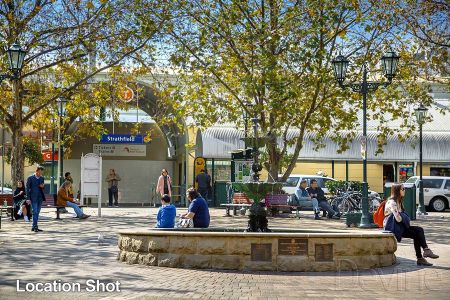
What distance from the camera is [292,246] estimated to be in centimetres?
1280

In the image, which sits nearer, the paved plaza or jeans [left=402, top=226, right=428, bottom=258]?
the paved plaza

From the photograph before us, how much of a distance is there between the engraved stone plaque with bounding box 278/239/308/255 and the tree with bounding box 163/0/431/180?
472 inches

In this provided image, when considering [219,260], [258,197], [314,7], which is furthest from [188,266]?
[314,7]

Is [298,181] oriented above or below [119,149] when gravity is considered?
below

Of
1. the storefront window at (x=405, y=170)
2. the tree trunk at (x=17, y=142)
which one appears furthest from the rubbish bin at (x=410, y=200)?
the storefront window at (x=405, y=170)

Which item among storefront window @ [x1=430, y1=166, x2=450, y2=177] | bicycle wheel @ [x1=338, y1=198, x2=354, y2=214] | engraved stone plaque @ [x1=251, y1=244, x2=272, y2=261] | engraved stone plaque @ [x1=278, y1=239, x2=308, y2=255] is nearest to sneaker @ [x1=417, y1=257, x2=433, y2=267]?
engraved stone plaque @ [x1=278, y1=239, x2=308, y2=255]

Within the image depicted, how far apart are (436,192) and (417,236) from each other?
23.6 m

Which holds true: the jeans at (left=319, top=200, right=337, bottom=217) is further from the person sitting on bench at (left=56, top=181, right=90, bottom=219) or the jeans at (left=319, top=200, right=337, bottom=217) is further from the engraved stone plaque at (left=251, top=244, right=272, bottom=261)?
the engraved stone plaque at (left=251, top=244, right=272, bottom=261)

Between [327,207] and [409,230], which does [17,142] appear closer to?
[327,207]

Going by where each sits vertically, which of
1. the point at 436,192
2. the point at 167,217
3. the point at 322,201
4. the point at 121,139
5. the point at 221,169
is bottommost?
the point at 167,217

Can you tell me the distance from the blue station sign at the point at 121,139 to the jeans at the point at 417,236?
29.9m

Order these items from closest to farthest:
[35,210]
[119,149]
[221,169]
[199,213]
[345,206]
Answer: [199,213] → [35,210] → [345,206] → [221,169] → [119,149]

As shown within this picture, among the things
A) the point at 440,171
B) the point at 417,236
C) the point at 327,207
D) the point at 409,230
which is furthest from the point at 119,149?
the point at 417,236

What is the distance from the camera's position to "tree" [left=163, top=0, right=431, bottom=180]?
25.4 m
